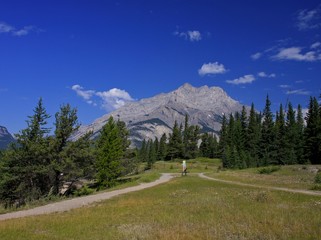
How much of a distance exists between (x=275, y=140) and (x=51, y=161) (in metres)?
79.6

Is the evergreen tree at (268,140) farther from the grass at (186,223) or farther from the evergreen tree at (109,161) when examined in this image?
the grass at (186,223)

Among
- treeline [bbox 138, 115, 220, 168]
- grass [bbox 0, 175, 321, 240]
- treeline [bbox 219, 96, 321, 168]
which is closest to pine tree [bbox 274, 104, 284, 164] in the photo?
treeline [bbox 219, 96, 321, 168]

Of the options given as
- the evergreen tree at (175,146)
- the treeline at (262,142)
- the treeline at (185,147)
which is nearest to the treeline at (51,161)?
the treeline at (262,142)

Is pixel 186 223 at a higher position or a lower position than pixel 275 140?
lower

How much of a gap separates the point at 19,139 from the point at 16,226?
141ft

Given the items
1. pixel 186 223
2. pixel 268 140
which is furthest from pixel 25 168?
pixel 268 140

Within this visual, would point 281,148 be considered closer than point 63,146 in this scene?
No

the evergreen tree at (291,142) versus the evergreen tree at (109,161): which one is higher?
the evergreen tree at (291,142)

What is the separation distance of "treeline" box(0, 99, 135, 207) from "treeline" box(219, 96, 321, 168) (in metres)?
57.3

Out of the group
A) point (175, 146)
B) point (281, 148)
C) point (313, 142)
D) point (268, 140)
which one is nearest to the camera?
point (313, 142)

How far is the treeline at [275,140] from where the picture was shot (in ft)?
330

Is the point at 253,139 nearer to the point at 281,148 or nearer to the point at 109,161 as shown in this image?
the point at 281,148

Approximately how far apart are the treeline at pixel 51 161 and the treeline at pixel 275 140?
5731cm

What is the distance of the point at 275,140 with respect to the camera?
11356cm
